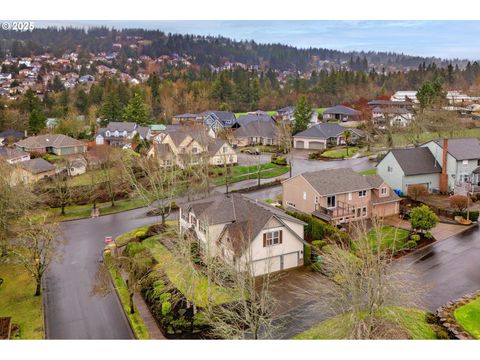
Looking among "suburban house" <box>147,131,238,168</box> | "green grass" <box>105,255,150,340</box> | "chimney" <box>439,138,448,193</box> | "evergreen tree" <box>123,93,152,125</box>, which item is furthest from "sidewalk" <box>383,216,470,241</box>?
"evergreen tree" <box>123,93,152,125</box>

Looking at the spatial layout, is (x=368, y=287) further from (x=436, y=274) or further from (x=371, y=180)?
(x=371, y=180)

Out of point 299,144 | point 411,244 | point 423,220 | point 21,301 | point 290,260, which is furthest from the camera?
point 299,144

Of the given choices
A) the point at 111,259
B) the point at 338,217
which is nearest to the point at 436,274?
the point at 338,217

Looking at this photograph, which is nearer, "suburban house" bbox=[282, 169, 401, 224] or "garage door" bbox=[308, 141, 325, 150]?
"suburban house" bbox=[282, 169, 401, 224]

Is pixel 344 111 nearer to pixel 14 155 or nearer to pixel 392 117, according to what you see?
pixel 392 117

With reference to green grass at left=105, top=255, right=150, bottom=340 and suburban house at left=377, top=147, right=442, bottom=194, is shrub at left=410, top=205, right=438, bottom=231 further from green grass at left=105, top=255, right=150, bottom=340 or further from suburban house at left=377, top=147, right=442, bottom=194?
green grass at left=105, top=255, right=150, bottom=340

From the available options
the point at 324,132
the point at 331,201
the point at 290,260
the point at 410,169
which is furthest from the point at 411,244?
the point at 324,132

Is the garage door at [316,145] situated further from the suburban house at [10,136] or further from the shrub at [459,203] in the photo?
the suburban house at [10,136]
